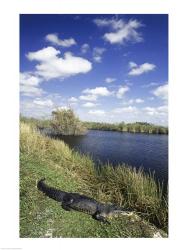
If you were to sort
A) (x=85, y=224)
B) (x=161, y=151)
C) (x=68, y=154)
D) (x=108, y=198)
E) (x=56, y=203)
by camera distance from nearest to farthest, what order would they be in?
(x=85, y=224), (x=56, y=203), (x=108, y=198), (x=68, y=154), (x=161, y=151)

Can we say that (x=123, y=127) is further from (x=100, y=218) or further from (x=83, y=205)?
(x=100, y=218)

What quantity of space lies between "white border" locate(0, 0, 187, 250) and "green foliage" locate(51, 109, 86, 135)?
2.12 metres

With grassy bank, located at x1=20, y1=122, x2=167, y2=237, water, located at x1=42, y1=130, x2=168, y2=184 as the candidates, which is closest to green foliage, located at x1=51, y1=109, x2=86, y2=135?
water, located at x1=42, y1=130, x2=168, y2=184

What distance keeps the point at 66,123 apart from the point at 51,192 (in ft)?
10.7

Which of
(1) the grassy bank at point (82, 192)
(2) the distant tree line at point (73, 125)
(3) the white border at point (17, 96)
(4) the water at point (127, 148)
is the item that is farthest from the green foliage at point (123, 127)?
(3) the white border at point (17, 96)

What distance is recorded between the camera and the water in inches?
205

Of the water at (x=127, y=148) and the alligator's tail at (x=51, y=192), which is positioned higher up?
the water at (x=127, y=148)

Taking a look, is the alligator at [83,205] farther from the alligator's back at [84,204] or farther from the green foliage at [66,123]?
the green foliage at [66,123]

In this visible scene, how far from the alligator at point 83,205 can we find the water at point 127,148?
136 cm

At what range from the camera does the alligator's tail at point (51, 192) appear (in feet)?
12.0
